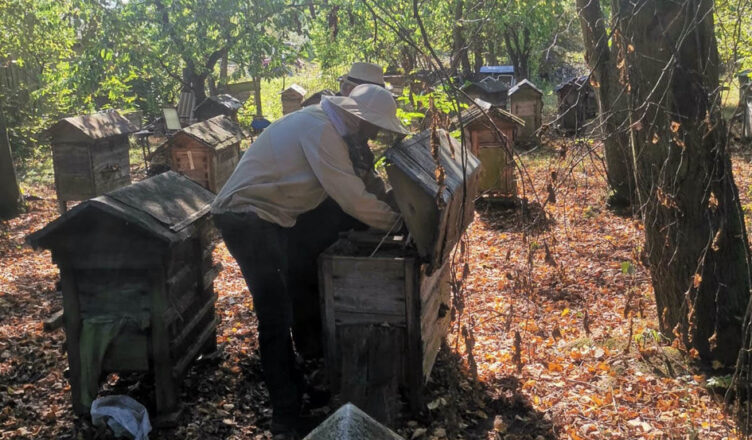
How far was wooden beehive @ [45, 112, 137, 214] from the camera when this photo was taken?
1017cm

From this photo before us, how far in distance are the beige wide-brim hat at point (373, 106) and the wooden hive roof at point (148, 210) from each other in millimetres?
1416

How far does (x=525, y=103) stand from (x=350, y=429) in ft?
57.4

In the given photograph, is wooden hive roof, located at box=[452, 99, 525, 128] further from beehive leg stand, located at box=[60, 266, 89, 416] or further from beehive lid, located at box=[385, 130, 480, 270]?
beehive leg stand, located at box=[60, 266, 89, 416]

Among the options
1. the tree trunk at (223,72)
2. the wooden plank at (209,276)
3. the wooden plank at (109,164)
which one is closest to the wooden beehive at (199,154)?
the wooden plank at (109,164)

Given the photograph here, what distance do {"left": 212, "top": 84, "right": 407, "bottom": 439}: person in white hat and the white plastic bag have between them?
2.84 ft

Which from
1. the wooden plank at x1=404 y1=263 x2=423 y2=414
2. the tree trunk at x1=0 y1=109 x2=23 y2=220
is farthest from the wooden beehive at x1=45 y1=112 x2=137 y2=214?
the wooden plank at x1=404 y1=263 x2=423 y2=414

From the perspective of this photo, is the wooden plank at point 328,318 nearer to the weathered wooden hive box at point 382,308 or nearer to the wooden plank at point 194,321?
the weathered wooden hive box at point 382,308

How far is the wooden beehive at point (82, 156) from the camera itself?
10.2 meters

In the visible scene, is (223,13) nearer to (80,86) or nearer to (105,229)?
(80,86)

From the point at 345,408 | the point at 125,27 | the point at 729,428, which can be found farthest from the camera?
the point at 125,27

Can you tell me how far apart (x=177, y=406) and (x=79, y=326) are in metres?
0.89

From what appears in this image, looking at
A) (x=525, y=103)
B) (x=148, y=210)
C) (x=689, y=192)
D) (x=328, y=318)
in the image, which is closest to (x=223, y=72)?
(x=525, y=103)

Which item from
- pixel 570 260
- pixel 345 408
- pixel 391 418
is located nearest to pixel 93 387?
pixel 391 418

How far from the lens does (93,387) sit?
183 inches
